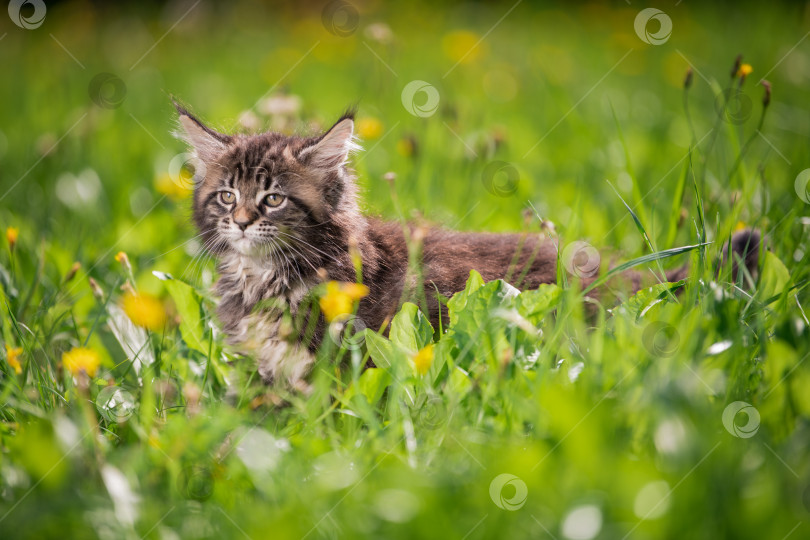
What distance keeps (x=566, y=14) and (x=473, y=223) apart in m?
6.53

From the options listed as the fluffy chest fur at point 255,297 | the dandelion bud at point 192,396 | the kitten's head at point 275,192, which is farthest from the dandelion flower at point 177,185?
the dandelion bud at point 192,396

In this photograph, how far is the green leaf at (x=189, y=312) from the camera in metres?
2.01

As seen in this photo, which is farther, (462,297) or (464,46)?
(464,46)

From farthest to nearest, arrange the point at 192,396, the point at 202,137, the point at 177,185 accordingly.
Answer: the point at 177,185 → the point at 202,137 → the point at 192,396

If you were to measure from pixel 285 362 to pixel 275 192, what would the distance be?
0.54 m

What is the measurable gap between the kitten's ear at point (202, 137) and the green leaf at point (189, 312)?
0.48 meters

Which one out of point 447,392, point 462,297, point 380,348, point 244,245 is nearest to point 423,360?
point 447,392

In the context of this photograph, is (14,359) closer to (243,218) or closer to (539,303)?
(243,218)

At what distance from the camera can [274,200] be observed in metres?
2.09

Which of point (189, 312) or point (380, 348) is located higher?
point (380, 348)

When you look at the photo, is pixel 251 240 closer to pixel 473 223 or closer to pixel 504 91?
pixel 473 223

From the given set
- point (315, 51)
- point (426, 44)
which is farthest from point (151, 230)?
point (426, 44)

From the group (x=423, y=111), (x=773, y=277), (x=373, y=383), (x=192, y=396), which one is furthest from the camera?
(x=423, y=111)

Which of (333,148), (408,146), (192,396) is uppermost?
(408,146)
